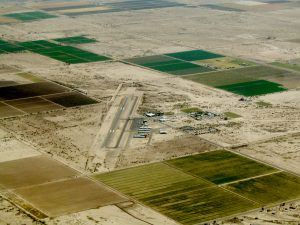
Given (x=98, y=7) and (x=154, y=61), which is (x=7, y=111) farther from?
(x=98, y=7)

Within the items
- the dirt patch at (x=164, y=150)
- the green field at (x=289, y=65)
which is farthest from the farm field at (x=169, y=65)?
the dirt patch at (x=164, y=150)

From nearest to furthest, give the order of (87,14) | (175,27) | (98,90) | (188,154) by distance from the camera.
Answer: (188,154)
(98,90)
(175,27)
(87,14)

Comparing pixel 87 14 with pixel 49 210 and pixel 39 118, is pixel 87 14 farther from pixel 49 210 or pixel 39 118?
pixel 49 210

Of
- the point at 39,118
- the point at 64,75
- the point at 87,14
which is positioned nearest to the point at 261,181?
the point at 39,118

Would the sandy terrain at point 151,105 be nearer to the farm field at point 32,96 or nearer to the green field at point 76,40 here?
the farm field at point 32,96

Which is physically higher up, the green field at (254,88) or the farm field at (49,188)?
the green field at (254,88)

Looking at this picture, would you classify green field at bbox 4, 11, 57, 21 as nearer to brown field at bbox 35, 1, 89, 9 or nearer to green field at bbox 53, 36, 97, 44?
brown field at bbox 35, 1, 89, 9
